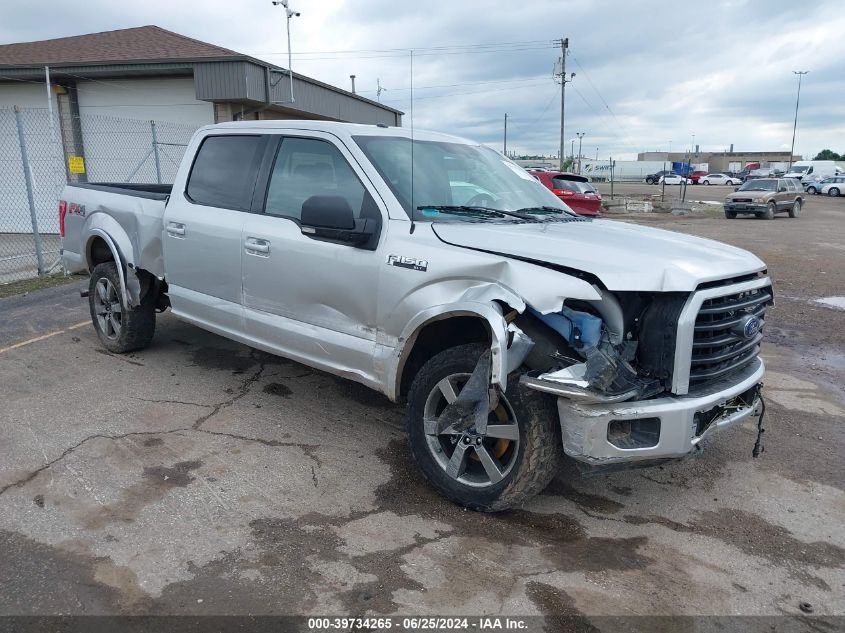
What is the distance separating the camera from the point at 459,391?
358cm

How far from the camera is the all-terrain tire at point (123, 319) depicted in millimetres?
5969

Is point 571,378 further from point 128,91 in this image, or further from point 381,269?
point 128,91

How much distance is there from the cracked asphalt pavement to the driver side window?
61.0 inches

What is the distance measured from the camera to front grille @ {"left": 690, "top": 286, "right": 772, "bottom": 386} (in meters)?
3.33

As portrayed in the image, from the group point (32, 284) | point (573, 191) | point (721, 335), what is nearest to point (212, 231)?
point (721, 335)

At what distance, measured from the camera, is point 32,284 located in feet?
31.8

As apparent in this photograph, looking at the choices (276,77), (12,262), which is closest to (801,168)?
(276,77)

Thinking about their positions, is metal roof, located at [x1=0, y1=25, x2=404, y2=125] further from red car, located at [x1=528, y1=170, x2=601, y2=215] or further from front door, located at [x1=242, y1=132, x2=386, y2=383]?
front door, located at [x1=242, y1=132, x2=386, y2=383]

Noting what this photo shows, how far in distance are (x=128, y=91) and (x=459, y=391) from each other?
16732mm

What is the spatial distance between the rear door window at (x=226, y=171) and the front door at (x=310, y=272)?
242 mm

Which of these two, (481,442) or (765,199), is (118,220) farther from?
(765,199)

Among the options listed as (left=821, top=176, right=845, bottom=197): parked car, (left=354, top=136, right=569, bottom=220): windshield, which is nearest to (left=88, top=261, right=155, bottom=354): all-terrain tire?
(left=354, top=136, right=569, bottom=220): windshield

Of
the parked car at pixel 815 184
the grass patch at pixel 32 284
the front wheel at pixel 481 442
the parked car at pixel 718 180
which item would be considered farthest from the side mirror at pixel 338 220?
the parked car at pixel 718 180

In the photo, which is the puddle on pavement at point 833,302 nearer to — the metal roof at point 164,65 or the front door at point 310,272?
the front door at point 310,272
